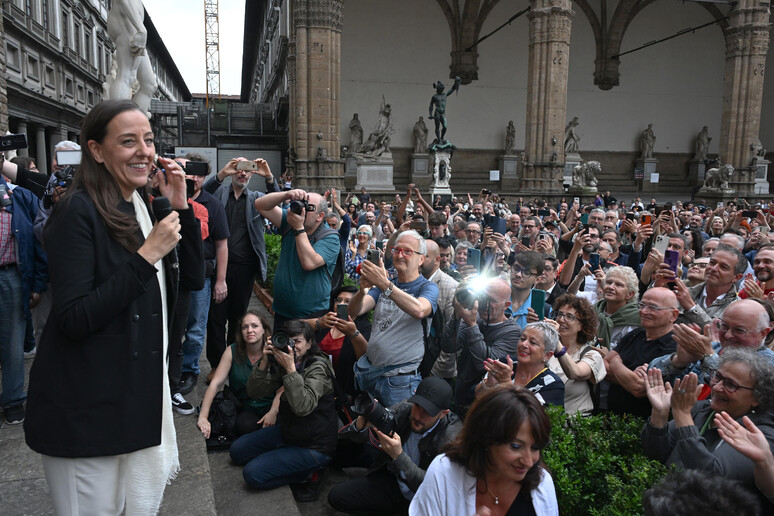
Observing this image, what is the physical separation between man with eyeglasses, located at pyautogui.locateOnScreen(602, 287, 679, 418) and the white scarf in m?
2.79

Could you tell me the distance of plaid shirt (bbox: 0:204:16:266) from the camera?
3.92 metres

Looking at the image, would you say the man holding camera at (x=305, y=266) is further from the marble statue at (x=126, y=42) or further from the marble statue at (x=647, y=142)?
the marble statue at (x=647, y=142)

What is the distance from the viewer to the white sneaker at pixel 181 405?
4.15 meters

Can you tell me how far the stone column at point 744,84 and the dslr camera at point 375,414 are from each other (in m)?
28.3

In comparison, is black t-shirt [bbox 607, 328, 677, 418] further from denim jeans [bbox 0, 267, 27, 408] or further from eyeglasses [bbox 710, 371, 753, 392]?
denim jeans [bbox 0, 267, 27, 408]

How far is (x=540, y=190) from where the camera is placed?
23547 mm

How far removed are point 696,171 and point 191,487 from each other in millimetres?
35961

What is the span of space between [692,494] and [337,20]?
21.6 m

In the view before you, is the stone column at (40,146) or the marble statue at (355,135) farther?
the stone column at (40,146)

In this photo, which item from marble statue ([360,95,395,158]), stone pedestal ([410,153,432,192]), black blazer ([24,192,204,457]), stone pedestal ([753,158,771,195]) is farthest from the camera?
stone pedestal ([753,158,771,195])

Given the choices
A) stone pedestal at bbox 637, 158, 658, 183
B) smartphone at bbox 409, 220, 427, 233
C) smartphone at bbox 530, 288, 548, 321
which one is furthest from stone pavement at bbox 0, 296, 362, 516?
stone pedestal at bbox 637, 158, 658, 183

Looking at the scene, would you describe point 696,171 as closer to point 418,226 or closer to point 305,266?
point 418,226

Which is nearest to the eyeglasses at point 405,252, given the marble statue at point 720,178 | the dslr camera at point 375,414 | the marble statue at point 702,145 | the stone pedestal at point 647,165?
the dslr camera at point 375,414

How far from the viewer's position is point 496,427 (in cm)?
230
